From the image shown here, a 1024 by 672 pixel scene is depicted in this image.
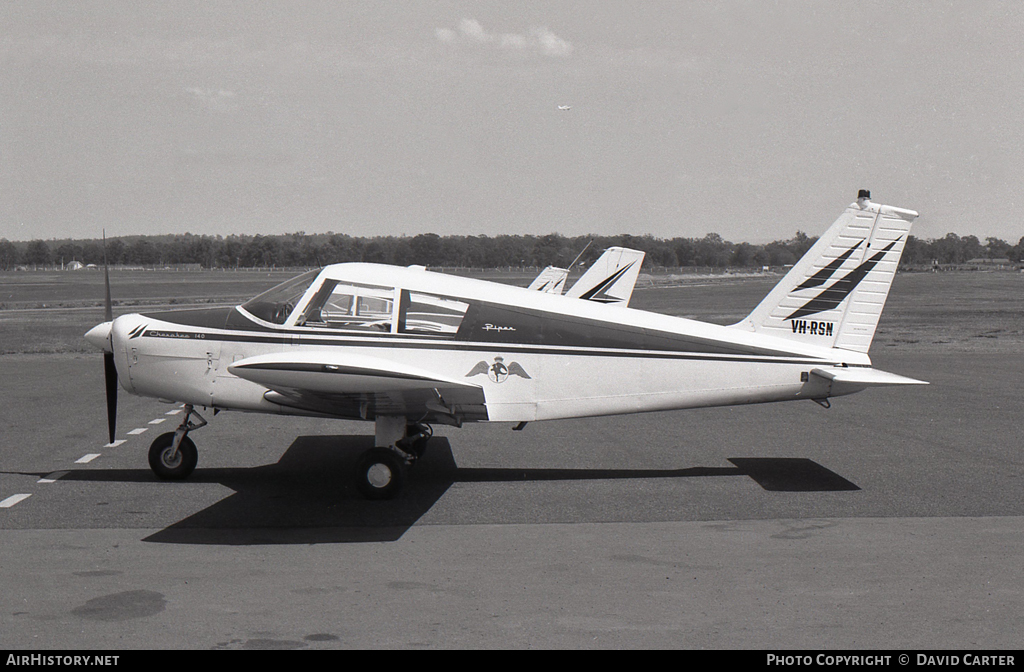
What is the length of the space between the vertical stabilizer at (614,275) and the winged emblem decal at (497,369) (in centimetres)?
1468

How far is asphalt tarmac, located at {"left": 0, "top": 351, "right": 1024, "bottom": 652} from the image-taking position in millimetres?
5312

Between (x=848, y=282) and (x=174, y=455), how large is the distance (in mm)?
7234

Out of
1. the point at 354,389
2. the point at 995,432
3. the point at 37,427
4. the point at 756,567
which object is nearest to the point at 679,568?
the point at 756,567

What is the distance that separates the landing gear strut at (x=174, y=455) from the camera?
30.7ft

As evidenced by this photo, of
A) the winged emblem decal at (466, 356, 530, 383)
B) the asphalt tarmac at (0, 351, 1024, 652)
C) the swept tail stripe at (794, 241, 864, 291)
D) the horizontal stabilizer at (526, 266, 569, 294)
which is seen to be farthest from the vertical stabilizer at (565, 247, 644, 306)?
the winged emblem decal at (466, 356, 530, 383)

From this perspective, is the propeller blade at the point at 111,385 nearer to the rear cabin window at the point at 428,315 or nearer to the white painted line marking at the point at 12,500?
the white painted line marking at the point at 12,500

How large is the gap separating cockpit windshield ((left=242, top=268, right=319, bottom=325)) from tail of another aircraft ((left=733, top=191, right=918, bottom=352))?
4743 mm

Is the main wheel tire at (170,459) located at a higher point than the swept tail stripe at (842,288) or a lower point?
lower

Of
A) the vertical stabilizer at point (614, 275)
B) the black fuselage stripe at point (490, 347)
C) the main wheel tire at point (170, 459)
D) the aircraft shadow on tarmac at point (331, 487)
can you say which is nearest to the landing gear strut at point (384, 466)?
the aircraft shadow on tarmac at point (331, 487)

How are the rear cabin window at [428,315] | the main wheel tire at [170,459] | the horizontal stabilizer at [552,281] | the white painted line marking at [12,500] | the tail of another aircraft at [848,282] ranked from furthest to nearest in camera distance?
the horizontal stabilizer at [552,281]
the tail of another aircraft at [848,282]
the main wheel tire at [170,459]
the rear cabin window at [428,315]
the white painted line marking at [12,500]
